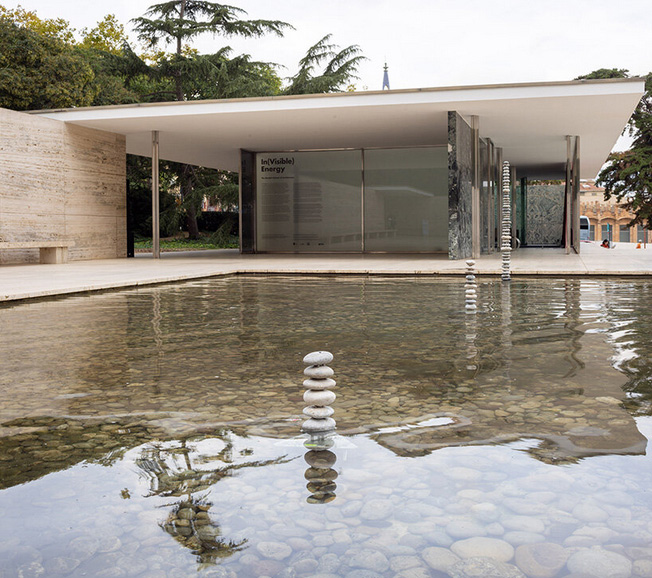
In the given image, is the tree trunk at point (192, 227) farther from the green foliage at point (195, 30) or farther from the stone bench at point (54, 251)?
the stone bench at point (54, 251)

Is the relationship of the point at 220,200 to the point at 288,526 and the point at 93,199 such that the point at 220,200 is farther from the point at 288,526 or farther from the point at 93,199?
the point at 288,526

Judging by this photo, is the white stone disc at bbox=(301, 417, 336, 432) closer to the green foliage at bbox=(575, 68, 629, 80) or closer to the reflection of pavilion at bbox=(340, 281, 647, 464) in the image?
the reflection of pavilion at bbox=(340, 281, 647, 464)

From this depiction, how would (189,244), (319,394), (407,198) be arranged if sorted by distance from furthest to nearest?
(189,244), (407,198), (319,394)

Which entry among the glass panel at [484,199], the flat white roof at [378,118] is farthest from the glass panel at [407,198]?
the glass panel at [484,199]

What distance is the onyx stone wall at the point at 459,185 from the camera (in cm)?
1781

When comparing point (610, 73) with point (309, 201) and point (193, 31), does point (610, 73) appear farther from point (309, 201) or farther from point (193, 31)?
point (309, 201)

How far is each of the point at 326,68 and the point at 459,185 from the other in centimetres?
1683

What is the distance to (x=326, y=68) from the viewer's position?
32969mm

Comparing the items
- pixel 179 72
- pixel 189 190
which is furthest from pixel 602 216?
pixel 179 72

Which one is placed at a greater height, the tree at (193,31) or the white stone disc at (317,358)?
the tree at (193,31)

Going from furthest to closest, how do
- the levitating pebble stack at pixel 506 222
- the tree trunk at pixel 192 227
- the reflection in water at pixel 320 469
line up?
1. the tree trunk at pixel 192 227
2. the levitating pebble stack at pixel 506 222
3. the reflection in water at pixel 320 469

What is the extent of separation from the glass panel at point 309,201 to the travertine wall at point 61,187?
→ 5940 millimetres

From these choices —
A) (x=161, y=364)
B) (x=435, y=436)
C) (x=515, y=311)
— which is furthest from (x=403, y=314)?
(x=435, y=436)

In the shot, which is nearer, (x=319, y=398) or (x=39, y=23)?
(x=319, y=398)
